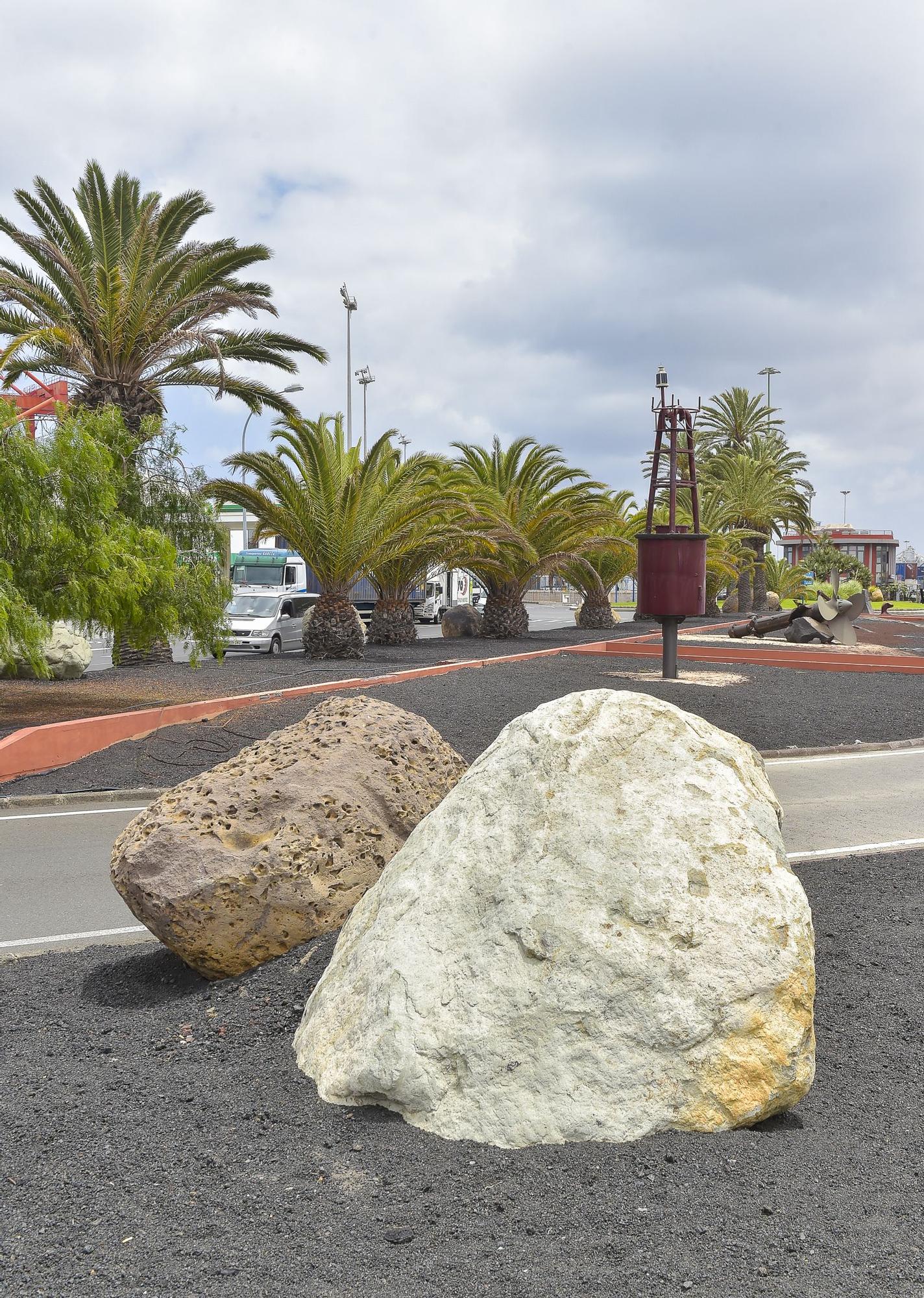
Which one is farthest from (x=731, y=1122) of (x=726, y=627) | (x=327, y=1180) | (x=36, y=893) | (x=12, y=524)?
(x=726, y=627)

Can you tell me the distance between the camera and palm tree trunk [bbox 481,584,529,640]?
30.1 m

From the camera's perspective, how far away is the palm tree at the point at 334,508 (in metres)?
21.1

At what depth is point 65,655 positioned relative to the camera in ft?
59.8

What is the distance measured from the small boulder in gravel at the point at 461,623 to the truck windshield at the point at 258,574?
5926mm

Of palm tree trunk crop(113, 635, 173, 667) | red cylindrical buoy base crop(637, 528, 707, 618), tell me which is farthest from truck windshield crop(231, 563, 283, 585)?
red cylindrical buoy base crop(637, 528, 707, 618)

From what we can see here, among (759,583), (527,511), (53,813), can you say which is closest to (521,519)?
(527,511)

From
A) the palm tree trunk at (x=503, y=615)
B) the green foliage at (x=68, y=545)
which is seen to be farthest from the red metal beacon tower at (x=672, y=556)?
the palm tree trunk at (x=503, y=615)

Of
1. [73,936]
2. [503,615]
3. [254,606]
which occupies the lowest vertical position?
[73,936]

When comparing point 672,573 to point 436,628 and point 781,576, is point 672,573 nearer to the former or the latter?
point 436,628

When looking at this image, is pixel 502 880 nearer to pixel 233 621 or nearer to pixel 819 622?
pixel 233 621

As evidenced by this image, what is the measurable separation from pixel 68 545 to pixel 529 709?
19.8 ft

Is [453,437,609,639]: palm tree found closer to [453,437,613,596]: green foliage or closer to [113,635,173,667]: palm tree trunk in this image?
[453,437,613,596]: green foliage

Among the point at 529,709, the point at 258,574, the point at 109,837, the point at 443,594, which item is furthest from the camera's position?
the point at 443,594

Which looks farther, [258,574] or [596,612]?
[596,612]
